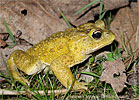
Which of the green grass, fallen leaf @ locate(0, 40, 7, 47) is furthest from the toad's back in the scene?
fallen leaf @ locate(0, 40, 7, 47)

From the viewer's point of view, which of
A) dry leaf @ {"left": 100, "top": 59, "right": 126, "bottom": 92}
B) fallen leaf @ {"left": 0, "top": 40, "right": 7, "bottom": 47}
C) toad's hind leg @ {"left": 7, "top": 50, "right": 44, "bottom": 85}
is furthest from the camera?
fallen leaf @ {"left": 0, "top": 40, "right": 7, "bottom": 47}

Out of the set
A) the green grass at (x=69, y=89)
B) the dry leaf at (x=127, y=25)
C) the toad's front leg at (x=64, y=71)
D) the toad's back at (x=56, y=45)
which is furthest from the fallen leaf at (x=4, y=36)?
the dry leaf at (x=127, y=25)

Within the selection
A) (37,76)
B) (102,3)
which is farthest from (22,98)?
(102,3)

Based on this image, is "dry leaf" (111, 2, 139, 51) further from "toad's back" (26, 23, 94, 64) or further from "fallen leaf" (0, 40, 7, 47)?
"fallen leaf" (0, 40, 7, 47)

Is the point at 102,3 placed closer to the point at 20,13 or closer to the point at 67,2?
the point at 67,2

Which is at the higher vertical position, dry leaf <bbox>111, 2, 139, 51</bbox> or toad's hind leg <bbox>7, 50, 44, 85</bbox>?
dry leaf <bbox>111, 2, 139, 51</bbox>

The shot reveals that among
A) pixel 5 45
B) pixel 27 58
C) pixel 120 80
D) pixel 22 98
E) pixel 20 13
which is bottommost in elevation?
pixel 22 98

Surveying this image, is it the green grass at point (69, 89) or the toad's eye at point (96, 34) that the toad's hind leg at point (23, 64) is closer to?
the green grass at point (69, 89)
